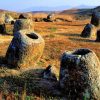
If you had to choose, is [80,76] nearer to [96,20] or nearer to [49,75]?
[49,75]

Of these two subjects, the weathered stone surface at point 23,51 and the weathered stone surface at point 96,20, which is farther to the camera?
the weathered stone surface at point 96,20

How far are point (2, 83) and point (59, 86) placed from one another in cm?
204

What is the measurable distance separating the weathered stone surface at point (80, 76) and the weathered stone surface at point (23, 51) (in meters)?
3.62

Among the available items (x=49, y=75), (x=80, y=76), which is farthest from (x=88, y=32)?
(x=80, y=76)

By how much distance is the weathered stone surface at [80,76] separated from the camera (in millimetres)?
14211

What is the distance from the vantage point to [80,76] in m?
14.2

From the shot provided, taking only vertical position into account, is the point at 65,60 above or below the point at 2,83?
above

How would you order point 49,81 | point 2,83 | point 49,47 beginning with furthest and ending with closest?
point 49,47 → point 49,81 → point 2,83

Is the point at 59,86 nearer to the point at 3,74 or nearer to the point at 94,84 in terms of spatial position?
the point at 94,84

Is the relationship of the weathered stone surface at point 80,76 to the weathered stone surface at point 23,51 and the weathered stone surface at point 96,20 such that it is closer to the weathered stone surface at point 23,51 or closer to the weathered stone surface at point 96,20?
the weathered stone surface at point 23,51

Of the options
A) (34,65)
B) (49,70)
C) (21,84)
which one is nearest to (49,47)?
(34,65)

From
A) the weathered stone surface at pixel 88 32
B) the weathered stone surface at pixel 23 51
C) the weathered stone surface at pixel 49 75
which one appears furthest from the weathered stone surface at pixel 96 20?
the weathered stone surface at pixel 49 75

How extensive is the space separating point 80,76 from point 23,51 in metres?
4.29

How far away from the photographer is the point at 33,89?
14680 millimetres
